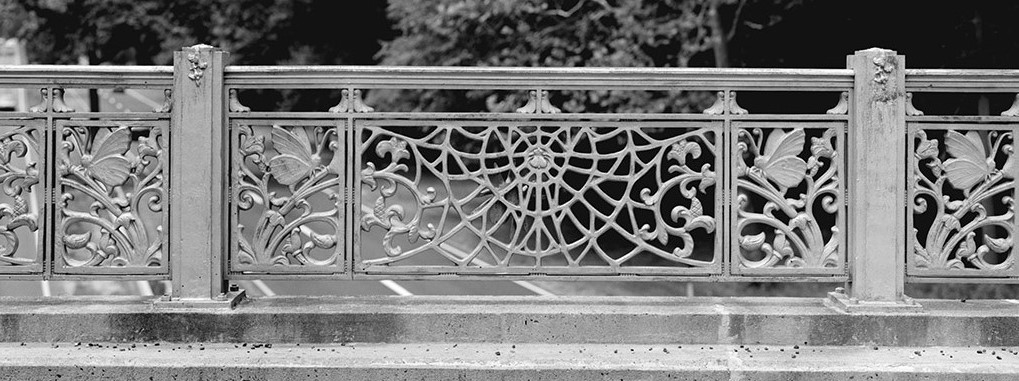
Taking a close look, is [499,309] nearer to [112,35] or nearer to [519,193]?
[519,193]

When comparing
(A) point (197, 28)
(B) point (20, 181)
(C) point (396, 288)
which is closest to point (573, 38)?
(C) point (396, 288)

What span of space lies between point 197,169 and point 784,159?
250cm

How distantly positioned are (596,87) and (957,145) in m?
1.58

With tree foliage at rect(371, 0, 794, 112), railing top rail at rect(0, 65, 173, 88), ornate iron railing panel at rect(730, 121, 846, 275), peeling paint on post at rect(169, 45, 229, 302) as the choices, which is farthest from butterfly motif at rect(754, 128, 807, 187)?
tree foliage at rect(371, 0, 794, 112)

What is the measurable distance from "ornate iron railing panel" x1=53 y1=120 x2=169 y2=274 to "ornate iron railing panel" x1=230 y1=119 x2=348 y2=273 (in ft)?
1.03

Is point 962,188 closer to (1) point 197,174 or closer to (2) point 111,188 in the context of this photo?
(1) point 197,174

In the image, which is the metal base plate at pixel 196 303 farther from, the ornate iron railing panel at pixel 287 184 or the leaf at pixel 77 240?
the leaf at pixel 77 240

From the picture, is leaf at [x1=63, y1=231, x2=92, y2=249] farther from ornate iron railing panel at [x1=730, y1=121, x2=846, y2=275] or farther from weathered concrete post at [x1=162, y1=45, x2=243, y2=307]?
ornate iron railing panel at [x1=730, y1=121, x2=846, y2=275]

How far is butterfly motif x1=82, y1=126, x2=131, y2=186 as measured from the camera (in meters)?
5.53

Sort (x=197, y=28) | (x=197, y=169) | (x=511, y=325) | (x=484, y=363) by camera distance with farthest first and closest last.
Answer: (x=197, y=28) → (x=511, y=325) → (x=197, y=169) → (x=484, y=363)

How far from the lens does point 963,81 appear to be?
219 inches

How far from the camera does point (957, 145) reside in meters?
5.61

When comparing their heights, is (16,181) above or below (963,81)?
below

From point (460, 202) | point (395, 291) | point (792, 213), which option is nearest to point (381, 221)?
point (460, 202)
